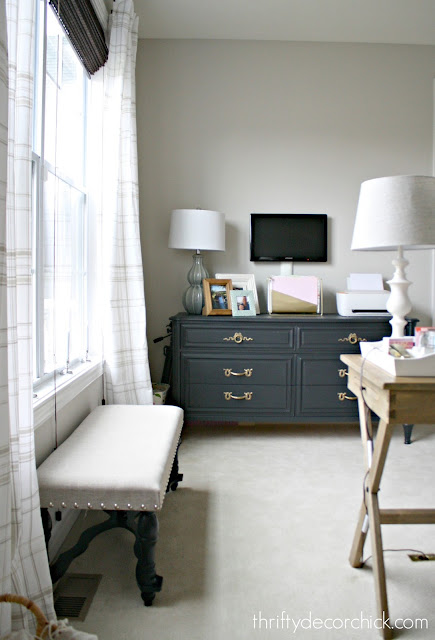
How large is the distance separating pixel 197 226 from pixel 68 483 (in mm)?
2098

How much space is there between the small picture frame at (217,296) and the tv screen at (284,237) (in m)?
0.41

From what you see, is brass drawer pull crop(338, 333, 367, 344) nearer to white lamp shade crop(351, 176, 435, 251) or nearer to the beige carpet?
the beige carpet

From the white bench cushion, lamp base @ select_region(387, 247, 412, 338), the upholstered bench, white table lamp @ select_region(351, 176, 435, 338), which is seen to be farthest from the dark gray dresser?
white table lamp @ select_region(351, 176, 435, 338)

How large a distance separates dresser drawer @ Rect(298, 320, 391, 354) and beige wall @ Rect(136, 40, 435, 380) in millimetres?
562

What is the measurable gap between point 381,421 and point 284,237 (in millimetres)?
2266

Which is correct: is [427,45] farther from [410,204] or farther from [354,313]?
[410,204]

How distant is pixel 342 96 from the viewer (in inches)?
144

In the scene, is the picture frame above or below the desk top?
above

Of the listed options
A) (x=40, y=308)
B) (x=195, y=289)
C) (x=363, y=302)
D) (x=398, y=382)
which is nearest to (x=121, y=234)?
(x=195, y=289)

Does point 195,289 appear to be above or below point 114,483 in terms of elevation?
above

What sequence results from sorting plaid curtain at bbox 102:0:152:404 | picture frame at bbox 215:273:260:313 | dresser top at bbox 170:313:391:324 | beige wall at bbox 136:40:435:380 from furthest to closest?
beige wall at bbox 136:40:435:380 < picture frame at bbox 215:273:260:313 < dresser top at bbox 170:313:391:324 < plaid curtain at bbox 102:0:152:404

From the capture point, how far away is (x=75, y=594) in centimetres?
166

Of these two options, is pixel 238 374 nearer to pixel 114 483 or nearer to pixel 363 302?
pixel 363 302

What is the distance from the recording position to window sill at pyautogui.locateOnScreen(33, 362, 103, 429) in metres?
1.74
